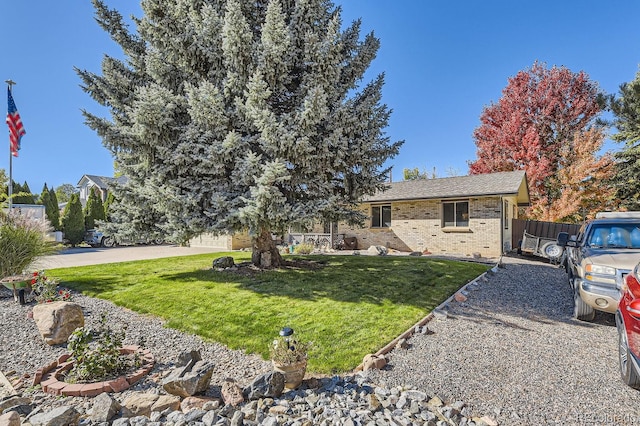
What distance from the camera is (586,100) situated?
20.2 meters

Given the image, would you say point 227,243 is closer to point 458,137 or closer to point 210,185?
point 210,185

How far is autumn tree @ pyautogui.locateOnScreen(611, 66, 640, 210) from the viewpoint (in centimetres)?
1738

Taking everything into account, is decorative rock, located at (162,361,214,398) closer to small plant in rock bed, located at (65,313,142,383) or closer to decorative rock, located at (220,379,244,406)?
decorative rock, located at (220,379,244,406)

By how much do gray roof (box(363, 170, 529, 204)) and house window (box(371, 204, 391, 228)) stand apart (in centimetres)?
64

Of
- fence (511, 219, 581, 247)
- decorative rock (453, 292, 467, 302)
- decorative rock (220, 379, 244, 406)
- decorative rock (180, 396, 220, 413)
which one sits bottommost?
decorative rock (180, 396, 220, 413)

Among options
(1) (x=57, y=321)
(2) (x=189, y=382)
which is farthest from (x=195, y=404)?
(1) (x=57, y=321)

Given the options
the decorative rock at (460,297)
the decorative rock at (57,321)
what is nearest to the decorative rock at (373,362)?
the decorative rock at (460,297)

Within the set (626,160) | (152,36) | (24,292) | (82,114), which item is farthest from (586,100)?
(24,292)

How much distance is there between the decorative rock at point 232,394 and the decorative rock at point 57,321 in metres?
3.16

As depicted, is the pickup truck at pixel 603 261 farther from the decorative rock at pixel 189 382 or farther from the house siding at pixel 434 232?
the house siding at pixel 434 232

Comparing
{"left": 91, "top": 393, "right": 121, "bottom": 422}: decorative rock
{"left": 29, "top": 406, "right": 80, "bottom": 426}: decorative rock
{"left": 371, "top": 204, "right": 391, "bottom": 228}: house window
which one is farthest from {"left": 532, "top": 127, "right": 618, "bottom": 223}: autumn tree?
{"left": 29, "top": 406, "right": 80, "bottom": 426}: decorative rock

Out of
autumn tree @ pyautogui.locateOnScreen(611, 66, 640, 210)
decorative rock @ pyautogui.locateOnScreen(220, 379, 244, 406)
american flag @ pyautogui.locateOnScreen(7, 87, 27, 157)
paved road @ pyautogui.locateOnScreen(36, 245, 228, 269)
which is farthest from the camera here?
autumn tree @ pyautogui.locateOnScreen(611, 66, 640, 210)

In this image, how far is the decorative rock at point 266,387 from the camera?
9.60ft

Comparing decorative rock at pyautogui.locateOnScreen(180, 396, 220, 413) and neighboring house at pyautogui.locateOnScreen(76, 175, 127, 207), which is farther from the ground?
neighboring house at pyautogui.locateOnScreen(76, 175, 127, 207)
